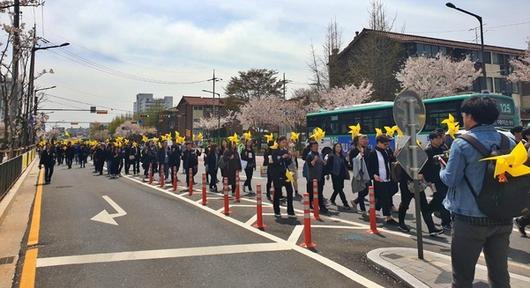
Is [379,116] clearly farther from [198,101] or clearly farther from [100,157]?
[198,101]

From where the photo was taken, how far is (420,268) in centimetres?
519

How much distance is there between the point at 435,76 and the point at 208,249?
40.2 meters

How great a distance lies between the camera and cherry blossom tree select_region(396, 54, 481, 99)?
133ft

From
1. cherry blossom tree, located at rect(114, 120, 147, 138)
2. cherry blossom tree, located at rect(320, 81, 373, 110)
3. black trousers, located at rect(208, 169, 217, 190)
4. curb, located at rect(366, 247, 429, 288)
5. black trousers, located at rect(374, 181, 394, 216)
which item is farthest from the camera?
cherry blossom tree, located at rect(114, 120, 147, 138)

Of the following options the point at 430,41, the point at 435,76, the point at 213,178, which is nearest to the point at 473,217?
the point at 213,178

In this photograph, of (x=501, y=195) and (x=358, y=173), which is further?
(x=358, y=173)

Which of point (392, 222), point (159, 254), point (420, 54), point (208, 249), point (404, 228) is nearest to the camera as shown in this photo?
point (159, 254)

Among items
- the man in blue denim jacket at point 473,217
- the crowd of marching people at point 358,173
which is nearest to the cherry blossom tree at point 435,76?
the crowd of marching people at point 358,173

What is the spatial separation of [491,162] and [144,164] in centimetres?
2045

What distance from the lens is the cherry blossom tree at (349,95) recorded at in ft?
139

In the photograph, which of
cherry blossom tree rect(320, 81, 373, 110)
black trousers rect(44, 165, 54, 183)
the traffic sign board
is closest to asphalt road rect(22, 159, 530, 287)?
the traffic sign board

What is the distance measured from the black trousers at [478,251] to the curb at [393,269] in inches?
52.6

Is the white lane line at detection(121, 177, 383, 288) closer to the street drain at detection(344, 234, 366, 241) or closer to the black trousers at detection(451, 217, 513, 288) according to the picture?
the street drain at detection(344, 234, 366, 241)

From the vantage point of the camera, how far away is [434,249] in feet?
20.8
